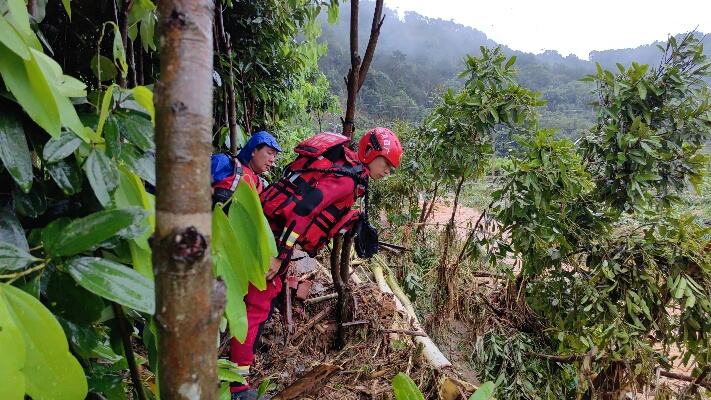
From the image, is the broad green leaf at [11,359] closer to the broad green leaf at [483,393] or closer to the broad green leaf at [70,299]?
the broad green leaf at [70,299]

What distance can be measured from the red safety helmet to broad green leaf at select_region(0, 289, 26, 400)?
72.4 inches

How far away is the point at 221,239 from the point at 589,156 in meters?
3.61

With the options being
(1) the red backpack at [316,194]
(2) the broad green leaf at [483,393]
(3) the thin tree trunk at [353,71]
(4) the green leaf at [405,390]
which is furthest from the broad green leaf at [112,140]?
(1) the red backpack at [316,194]

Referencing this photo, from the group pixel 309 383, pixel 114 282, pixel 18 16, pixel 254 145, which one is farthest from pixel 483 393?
pixel 254 145

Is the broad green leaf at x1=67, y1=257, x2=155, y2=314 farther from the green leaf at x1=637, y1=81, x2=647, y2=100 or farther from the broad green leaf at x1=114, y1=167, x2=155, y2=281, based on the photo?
the green leaf at x1=637, y1=81, x2=647, y2=100

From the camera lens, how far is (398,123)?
23.7 feet

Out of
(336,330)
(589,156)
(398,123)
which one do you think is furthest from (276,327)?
(398,123)

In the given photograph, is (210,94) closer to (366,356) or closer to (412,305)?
(366,356)

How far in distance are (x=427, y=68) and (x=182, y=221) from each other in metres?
48.0

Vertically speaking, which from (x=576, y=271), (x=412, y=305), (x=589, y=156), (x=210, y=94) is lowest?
(x=412, y=305)

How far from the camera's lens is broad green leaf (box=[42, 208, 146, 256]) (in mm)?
471

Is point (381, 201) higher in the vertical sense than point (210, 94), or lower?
lower

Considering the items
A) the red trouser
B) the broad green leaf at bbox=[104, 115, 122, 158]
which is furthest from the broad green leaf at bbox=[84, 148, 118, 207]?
the red trouser

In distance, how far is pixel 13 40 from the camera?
40 centimetres
